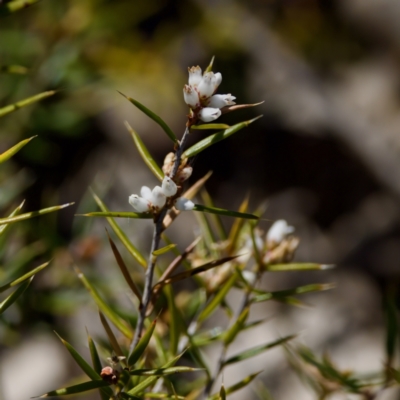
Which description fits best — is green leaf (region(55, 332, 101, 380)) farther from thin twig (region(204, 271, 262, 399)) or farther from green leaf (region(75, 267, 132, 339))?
thin twig (region(204, 271, 262, 399))

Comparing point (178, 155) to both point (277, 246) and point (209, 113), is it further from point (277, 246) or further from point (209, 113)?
point (277, 246)

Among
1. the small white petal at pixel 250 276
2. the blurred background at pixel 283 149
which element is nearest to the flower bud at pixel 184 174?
the small white petal at pixel 250 276

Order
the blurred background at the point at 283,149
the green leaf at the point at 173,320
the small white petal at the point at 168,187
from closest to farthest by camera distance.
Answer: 1. the small white petal at the point at 168,187
2. the green leaf at the point at 173,320
3. the blurred background at the point at 283,149

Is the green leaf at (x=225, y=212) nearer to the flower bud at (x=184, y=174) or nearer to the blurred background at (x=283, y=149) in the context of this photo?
the flower bud at (x=184, y=174)

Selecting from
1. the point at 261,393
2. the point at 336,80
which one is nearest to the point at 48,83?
the point at 261,393

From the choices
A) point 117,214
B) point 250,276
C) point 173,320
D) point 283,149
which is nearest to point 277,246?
point 250,276

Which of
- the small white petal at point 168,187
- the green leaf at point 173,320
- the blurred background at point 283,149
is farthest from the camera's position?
the blurred background at point 283,149

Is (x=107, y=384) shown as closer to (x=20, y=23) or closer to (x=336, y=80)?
(x=20, y=23)

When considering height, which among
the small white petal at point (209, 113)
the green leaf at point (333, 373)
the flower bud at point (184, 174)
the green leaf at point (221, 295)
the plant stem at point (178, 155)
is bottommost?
the green leaf at point (333, 373)
